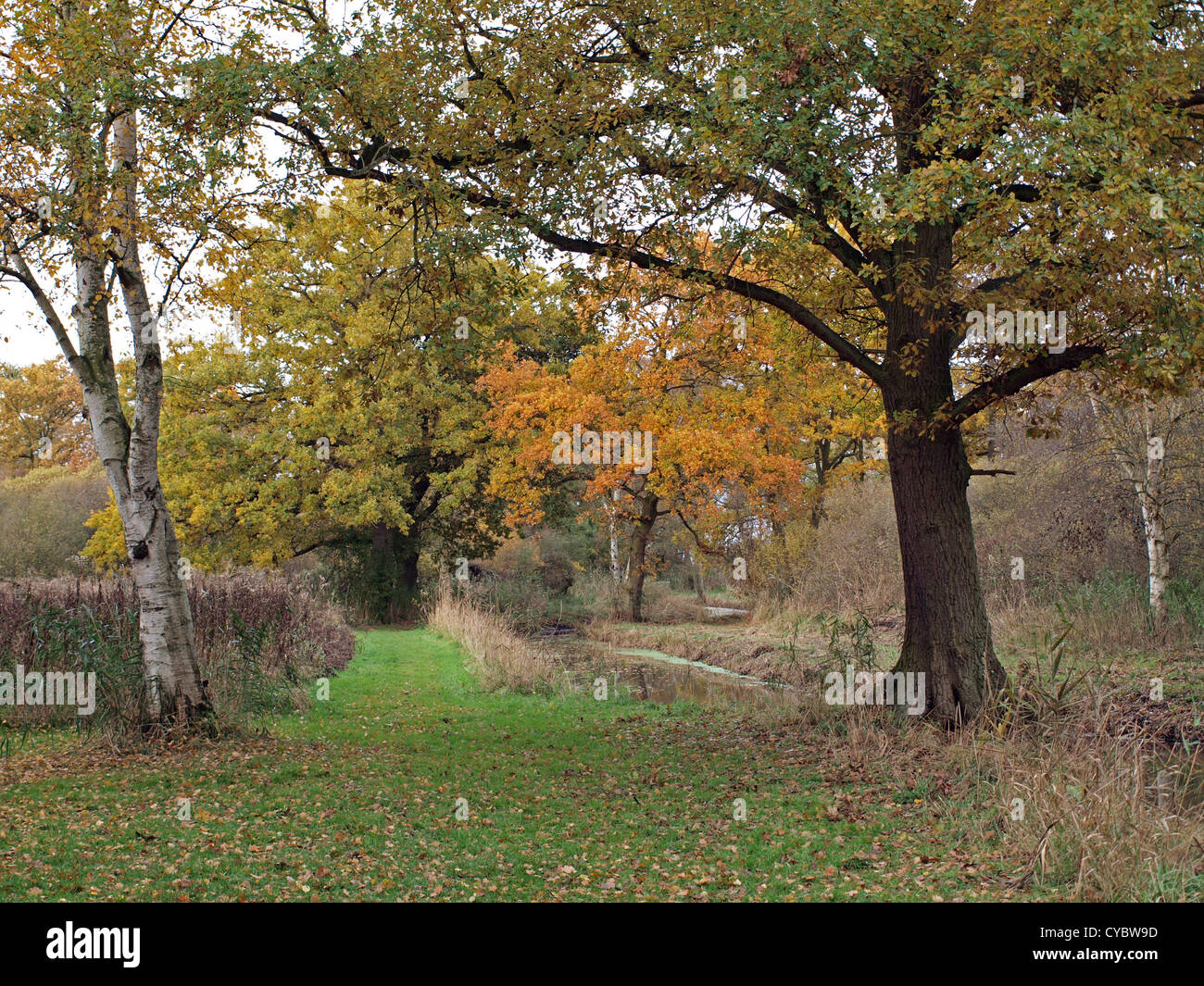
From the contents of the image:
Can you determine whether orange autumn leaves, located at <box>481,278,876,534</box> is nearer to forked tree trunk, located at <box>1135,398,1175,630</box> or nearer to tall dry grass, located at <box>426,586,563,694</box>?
tall dry grass, located at <box>426,586,563,694</box>

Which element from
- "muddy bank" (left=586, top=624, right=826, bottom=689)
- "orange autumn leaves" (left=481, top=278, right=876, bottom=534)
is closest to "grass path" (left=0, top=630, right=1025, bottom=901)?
"muddy bank" (left=586, top=624, right=826, bottom=689)

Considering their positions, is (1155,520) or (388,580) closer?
(1155,520)

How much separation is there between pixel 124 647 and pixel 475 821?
453 cm

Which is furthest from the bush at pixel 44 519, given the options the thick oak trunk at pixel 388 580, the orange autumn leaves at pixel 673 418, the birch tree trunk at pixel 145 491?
the birch tree trunk at pixel 145 491

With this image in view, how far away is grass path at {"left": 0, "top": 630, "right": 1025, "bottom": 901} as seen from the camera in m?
5.45

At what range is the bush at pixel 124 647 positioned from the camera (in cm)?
885

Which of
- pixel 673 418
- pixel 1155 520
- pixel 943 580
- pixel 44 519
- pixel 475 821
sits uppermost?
pixel 673 418

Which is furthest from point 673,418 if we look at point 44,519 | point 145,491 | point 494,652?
point 44,519

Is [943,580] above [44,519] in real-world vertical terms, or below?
below

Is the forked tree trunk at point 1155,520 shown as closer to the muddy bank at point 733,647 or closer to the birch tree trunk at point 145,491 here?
the muddy bank at point 733,647

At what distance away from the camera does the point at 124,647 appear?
915cm

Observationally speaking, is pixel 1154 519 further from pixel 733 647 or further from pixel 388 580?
pixel 388 580

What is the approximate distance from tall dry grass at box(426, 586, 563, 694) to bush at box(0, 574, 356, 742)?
2988 mm

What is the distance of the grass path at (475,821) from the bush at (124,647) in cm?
60
